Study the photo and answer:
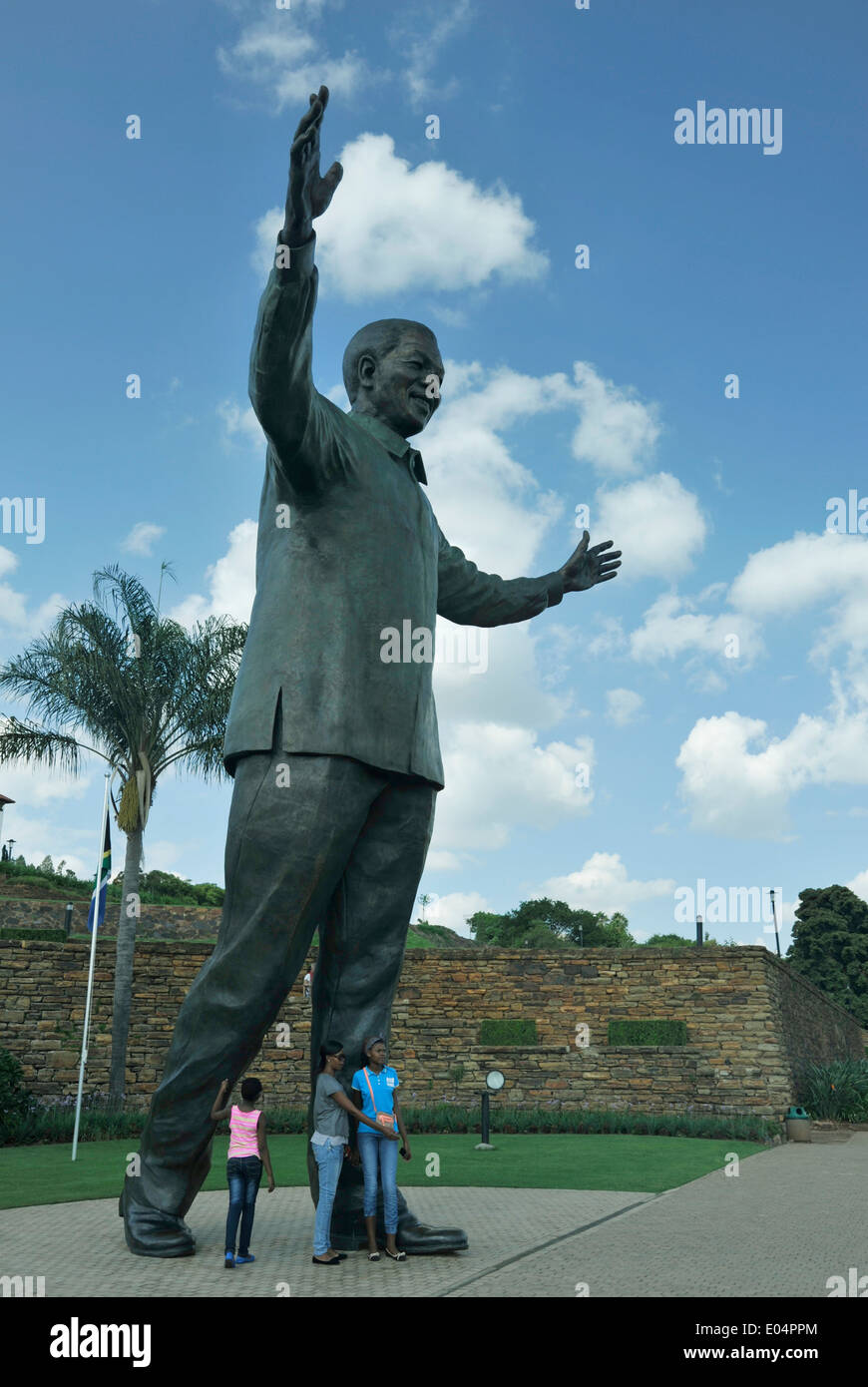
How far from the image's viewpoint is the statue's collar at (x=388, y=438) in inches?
176

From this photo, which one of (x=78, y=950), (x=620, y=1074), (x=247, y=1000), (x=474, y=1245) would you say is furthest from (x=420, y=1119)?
(x=247, y=1000)

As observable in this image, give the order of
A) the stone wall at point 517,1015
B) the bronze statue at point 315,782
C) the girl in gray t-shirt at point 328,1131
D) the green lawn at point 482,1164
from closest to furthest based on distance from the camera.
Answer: the bronze statue at point 315,782
the girl in gray t-shirt at point 328,1131
the green lawn at point 482,1164
the stone wall at point 517,1015

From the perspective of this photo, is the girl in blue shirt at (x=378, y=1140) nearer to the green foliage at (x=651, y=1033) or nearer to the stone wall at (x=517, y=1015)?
the stone wall at (x=517, y=1015)

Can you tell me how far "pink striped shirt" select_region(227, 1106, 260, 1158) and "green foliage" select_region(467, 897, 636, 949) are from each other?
44.7 m

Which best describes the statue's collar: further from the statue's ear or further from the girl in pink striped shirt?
the girl in pink striped shirt

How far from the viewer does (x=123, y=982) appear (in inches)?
580

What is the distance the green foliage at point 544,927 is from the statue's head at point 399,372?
4495 cm

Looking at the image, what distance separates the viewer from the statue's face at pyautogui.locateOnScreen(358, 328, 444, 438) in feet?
14.9

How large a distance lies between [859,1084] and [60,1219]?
15.8 meters

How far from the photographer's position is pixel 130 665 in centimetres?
1521

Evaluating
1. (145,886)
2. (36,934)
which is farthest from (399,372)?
(145,886)

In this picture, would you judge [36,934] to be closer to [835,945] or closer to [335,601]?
[335,601]

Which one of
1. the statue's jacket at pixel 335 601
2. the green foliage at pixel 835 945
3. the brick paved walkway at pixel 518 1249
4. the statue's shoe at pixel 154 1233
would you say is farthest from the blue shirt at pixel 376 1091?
the green foliage at pixel 835 945
